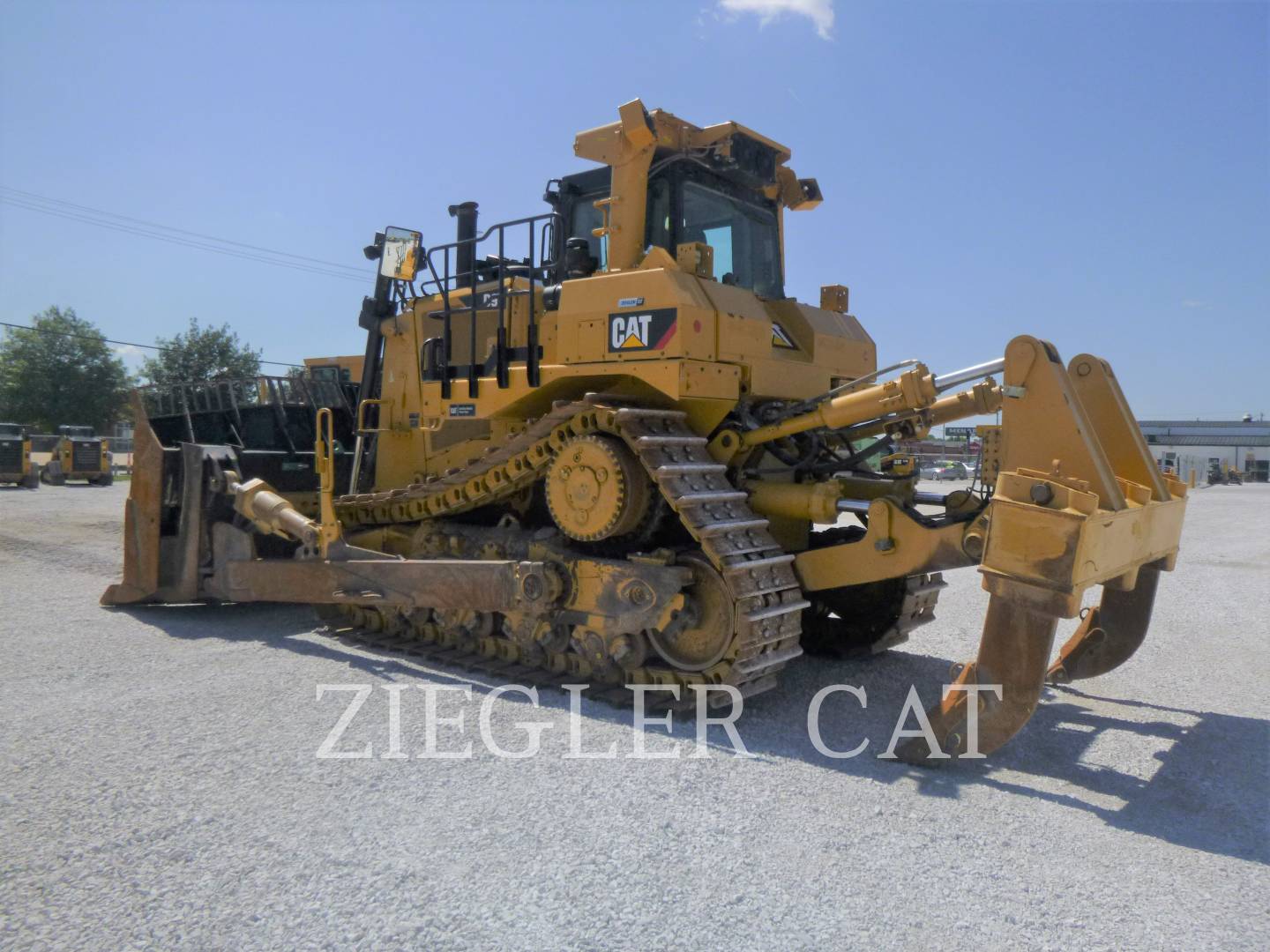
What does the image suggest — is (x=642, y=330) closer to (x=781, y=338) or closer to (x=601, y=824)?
(x=781, y=338)

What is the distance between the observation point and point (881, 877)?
3336 millimetres

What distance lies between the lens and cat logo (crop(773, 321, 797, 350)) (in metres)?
6.41

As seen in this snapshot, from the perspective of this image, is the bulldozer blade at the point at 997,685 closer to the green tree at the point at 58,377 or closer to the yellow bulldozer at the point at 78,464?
the yellow bulldozer at the point at 78,464

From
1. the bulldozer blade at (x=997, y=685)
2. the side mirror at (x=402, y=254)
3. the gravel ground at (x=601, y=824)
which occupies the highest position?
the side mirror at (x=402, y=254)

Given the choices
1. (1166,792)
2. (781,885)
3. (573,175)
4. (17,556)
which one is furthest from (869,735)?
(17,556)

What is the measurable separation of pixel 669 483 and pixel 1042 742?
2.56 m

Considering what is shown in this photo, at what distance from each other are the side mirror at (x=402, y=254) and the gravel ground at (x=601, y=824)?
10.1ft

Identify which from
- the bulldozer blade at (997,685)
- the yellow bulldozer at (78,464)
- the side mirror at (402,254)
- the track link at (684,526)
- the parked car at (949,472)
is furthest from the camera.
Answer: the parked car at (949,472)

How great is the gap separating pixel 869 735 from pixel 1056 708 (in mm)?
1457

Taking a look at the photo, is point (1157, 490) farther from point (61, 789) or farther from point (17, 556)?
point (17, 556)

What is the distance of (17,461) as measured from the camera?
24.8 metres

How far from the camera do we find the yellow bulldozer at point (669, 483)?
4480mm

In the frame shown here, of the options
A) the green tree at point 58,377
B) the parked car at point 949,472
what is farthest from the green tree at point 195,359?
the parked car at point 949,472

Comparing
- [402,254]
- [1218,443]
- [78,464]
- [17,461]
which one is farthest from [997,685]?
[1218,443]
